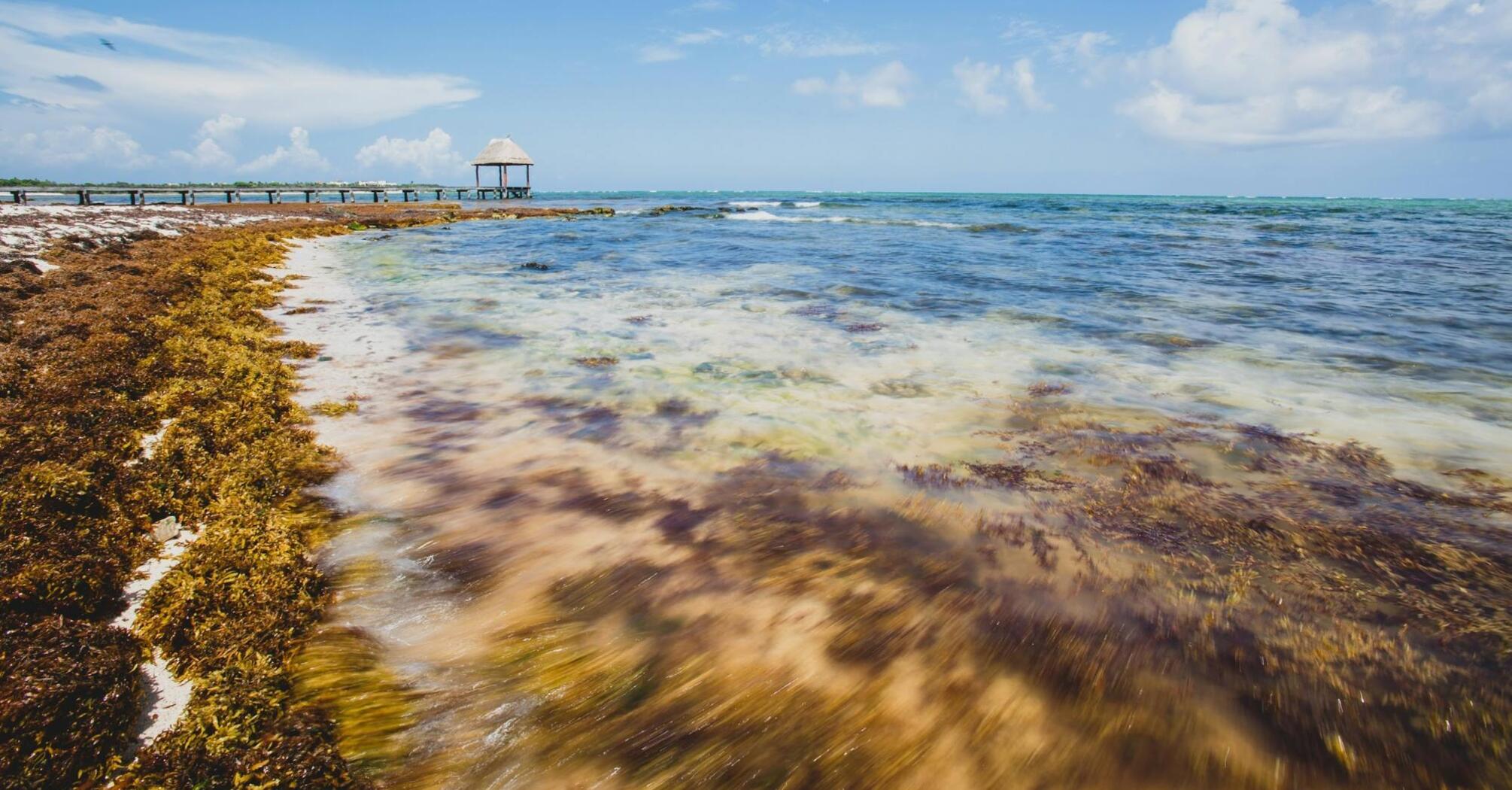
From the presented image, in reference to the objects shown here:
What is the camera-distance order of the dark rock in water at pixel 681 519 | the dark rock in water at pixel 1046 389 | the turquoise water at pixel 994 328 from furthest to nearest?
the dark rock in water at pixel 1046 389, the turquoise water at pixel 994 328, the dark rock in water at pixel 681 519

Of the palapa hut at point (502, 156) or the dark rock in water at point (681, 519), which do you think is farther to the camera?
the palapa hut at point (502, 156)

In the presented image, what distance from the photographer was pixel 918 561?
3.67 m

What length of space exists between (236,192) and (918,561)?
58.7 m

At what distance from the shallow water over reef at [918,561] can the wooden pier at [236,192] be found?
40.5m

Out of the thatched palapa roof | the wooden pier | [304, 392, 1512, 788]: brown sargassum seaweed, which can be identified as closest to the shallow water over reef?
[304, 392, 1512, 788]: brown sargassum seaweed

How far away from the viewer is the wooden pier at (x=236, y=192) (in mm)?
33688

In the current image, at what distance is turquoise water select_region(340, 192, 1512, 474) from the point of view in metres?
6.27

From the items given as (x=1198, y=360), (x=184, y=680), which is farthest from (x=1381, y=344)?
(x=184, y=680)

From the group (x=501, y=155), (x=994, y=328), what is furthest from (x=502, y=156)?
(x=994, y=328)

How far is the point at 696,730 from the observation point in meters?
2.52

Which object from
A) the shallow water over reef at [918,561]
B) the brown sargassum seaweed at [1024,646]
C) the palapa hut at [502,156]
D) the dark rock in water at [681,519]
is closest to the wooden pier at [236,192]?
the palapa hut at [502,156]

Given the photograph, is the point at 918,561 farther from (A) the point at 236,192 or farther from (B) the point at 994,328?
(A) the point at 236,192

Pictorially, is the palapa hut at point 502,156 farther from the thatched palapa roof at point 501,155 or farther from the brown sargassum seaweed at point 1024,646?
the brown sargassum seaweed at point 1024,646

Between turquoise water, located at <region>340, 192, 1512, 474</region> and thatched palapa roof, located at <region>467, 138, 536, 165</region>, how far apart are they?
147 ft
